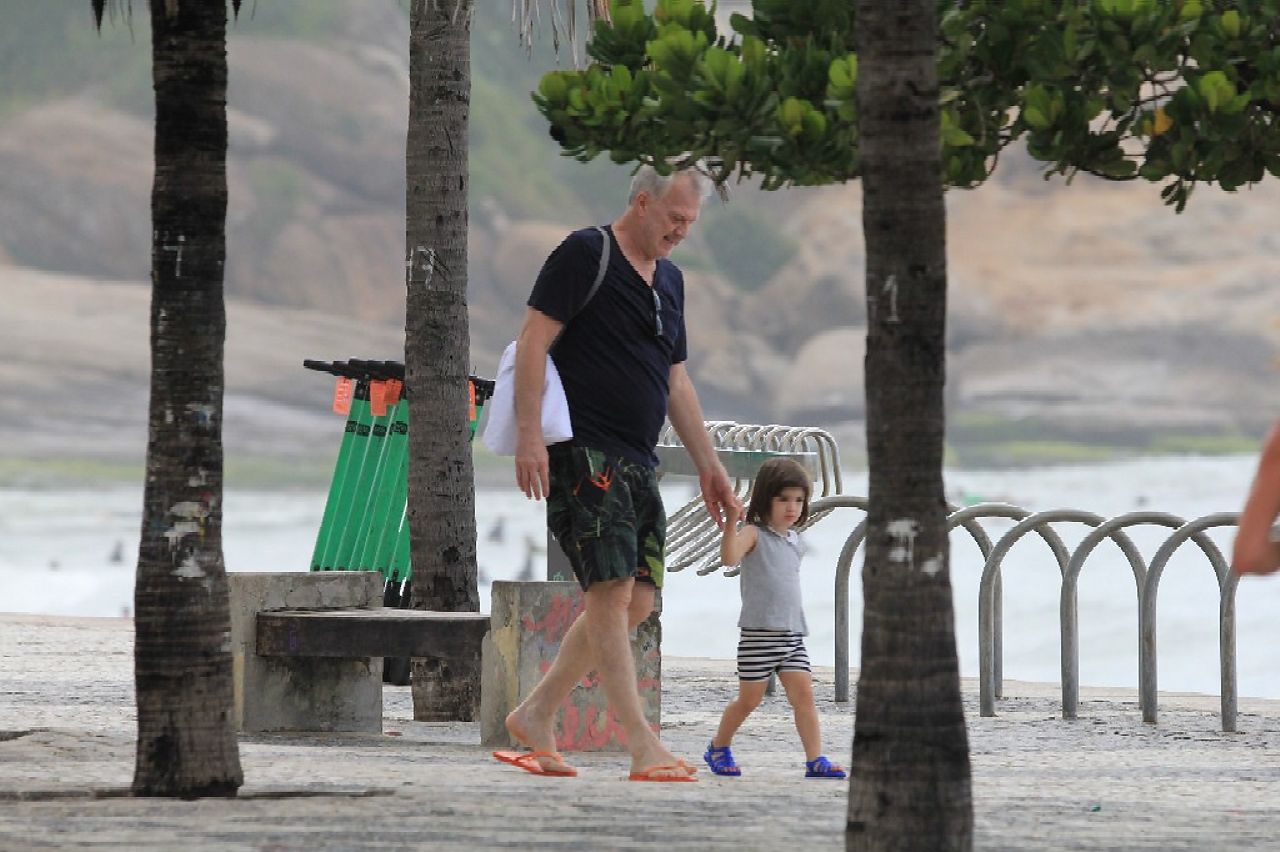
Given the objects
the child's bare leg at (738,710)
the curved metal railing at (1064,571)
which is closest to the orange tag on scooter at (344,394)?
A: the curved metal railing at (1064,571)

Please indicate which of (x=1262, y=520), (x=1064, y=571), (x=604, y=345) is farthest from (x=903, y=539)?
(x=1064, y=571)

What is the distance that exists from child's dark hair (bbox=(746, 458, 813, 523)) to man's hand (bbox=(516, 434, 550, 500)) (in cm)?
124

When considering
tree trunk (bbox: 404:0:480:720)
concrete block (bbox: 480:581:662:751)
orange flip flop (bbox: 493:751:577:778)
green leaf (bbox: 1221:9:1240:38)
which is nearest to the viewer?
green leaf (bbox: 1221:9:1240:38)

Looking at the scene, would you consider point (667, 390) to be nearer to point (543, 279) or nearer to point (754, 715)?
point (543, 279)

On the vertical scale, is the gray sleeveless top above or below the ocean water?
below

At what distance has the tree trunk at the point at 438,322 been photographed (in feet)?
32.5

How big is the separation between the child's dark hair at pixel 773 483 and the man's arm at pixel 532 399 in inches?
47.2

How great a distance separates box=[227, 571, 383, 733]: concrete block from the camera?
29.8 ft

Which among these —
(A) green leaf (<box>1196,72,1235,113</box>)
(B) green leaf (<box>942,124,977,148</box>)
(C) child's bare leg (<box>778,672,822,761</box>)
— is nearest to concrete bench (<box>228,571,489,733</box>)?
(C) child's bare leg (<box>778,672,822,761</box>)

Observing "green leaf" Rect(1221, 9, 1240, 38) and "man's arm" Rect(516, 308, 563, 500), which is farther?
"man's arm" Rect(516, 308, 563, 500)

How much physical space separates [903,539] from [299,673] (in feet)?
15.2

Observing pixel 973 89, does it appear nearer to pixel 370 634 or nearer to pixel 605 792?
pixel 605 792

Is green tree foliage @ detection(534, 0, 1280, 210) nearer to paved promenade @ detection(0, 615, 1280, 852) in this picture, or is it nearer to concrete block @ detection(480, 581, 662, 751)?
paved promenade @ detection(0, 615, 1280, 852)

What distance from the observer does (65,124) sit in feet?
324
